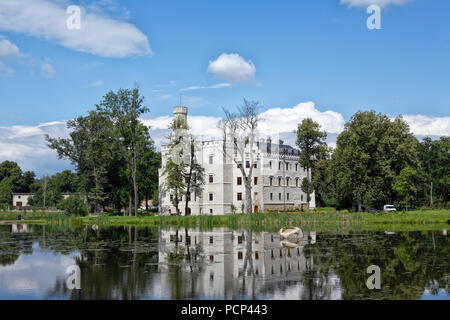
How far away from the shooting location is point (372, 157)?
61000 mm

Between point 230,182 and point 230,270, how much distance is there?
53807 millimetres

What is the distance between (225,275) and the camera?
16.9m

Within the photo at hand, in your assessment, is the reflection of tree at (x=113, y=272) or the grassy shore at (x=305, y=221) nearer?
the reflection of tree at (x=113, y=272)

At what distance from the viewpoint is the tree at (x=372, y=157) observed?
59.2 meters

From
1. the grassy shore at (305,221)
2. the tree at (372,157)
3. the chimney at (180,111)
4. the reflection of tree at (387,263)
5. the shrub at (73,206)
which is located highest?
the chimney at (180,111)

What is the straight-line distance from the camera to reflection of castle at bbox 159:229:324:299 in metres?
14.6

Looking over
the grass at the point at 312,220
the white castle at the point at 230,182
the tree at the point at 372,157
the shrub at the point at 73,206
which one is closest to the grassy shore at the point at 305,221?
the grass at the point at 312,220

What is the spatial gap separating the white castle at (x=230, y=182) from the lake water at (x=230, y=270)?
42030mm

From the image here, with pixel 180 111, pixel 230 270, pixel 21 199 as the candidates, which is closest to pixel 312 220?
pixel 230 270

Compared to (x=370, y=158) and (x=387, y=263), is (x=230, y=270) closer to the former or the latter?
(x=387, y=263)

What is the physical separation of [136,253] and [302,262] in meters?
8.87

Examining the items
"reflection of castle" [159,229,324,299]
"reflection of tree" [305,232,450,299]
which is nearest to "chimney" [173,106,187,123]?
"reflection of castle" [159,229,324,299]

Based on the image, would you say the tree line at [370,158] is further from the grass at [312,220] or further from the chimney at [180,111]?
the chimney at [180,111]
